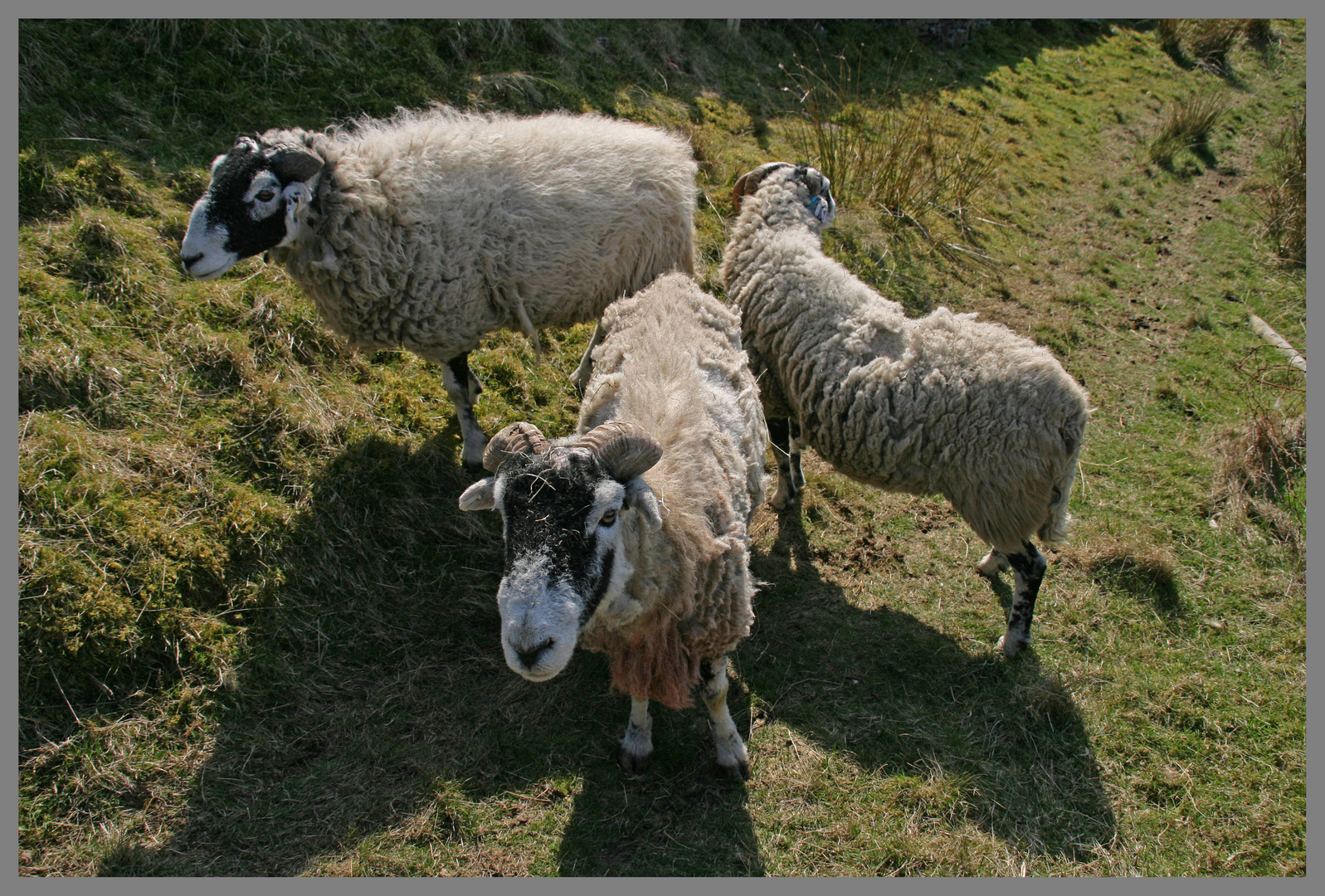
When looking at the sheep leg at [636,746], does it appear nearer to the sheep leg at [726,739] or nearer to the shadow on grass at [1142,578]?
the sheep leg at [726,739]

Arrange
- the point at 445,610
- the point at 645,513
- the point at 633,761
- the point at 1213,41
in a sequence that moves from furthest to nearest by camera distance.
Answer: the point at 1213,41 → the point at 445,610 → the point at 633,761 → the point at 645,513

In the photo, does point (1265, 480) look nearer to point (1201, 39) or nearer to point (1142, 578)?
point (1142, 578)

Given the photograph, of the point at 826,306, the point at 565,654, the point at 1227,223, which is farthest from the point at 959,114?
the point at 565,654

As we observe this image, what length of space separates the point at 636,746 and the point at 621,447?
1931 millimetres

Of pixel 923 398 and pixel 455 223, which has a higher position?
pixel 455 223

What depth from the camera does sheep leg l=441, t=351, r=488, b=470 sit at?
558 cm

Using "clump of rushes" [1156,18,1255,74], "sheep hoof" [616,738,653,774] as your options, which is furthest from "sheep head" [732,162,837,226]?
"clump of rushes" [1156,18,1255,74]

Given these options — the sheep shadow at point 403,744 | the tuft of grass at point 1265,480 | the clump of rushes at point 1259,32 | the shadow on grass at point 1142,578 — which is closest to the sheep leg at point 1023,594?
the shadow on grass at point 1142,578

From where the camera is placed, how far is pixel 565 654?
9.27ft

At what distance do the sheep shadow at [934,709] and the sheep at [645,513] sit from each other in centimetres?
65

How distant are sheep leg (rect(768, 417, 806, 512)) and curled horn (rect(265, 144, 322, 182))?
137 inches

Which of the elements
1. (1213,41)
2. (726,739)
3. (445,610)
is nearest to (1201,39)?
(1213,41)

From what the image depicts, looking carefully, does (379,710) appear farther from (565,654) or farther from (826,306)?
(826,306)

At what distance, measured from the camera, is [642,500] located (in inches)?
124
